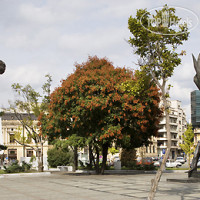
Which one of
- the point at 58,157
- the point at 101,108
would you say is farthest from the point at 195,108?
the point at 101,108

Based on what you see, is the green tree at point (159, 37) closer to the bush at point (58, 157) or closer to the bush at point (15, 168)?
the bush at point (15, 168)

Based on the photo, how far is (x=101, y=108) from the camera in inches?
976

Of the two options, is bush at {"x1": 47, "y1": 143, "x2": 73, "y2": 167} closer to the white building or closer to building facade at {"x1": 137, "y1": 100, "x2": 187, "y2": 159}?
building facade at {"x1": 137, "y1": 100, "x2": 187, "y2": 159}

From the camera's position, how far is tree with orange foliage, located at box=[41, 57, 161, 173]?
991 inches

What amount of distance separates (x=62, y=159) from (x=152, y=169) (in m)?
13.3

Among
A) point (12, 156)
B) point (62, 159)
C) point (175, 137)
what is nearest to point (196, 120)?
point (175, 137)

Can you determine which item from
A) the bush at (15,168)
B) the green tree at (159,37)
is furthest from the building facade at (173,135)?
the green tree at (159,37)

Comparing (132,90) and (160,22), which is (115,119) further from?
(160,22)

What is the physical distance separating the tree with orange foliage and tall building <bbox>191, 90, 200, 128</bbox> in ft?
353

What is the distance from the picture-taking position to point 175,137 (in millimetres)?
116688

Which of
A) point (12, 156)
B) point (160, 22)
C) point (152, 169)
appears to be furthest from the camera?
Answer: point (12, 156)

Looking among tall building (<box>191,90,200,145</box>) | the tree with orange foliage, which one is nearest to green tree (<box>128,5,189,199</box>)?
the tree with orange foliage

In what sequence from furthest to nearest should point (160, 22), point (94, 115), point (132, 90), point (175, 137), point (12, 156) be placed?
1. point (175, 137)
2. point (12, 156)
3. point (94, 115)
4. point (132, 90)
5. point (160, 22)

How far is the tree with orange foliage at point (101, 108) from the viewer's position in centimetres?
2517
